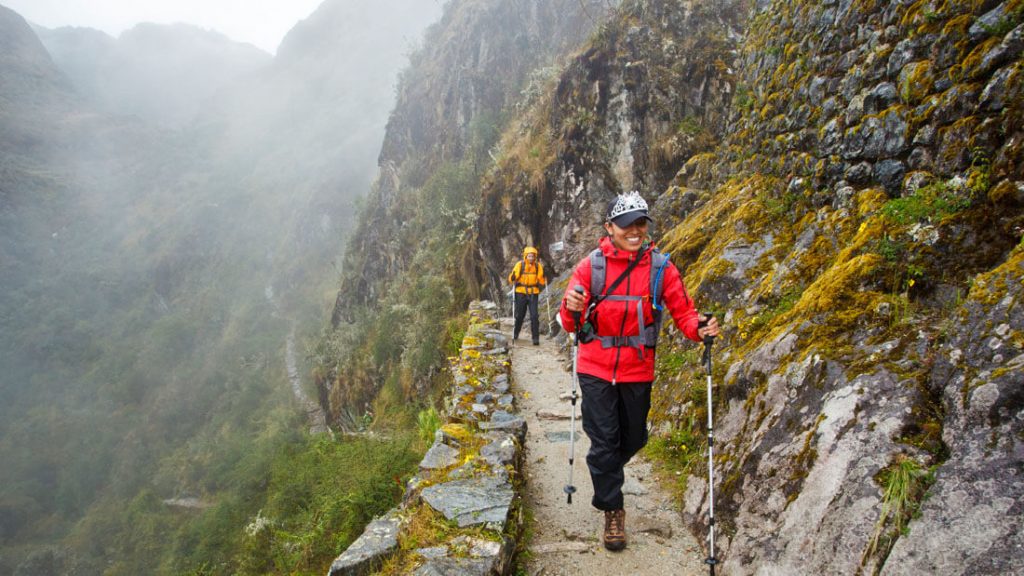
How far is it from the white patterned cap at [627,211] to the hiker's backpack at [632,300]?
0.91ft

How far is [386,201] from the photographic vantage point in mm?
40531

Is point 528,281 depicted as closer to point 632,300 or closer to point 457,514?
point 632,300

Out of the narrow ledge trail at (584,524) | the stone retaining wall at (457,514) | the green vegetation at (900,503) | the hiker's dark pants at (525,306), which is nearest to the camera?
the green vegetation at (900,503)

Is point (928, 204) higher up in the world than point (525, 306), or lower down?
higher up

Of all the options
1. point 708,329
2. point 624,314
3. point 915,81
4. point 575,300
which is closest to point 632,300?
point 624,314

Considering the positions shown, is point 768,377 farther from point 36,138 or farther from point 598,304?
point 36,138

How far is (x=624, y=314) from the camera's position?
3.74 m

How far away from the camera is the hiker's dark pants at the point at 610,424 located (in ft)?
12.6

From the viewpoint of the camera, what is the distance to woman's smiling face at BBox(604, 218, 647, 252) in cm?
375

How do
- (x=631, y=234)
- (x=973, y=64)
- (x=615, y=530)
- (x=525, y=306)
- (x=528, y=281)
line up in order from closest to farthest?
(x=631, y=234) < (x=615, y=530) < (x=973, y=64) < (x=528, y=281) < (x=525, y=306)

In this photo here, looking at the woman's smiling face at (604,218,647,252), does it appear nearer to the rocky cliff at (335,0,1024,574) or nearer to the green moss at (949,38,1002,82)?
the rocky cliff at (335,0,1024,574)

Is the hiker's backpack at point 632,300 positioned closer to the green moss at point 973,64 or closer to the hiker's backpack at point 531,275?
the green moss at point 973,64

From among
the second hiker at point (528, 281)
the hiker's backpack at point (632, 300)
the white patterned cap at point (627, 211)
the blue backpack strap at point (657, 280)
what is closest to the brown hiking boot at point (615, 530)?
the hiker's backpack at point (632, 300)

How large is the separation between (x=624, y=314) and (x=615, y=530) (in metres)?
1.76
